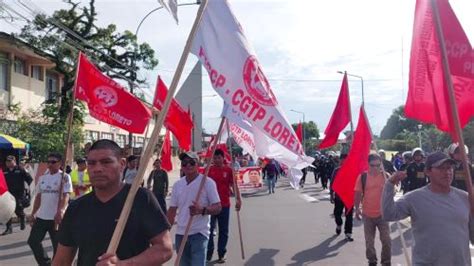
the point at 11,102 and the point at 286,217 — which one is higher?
the point at 11,102

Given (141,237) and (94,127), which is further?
(94,127)

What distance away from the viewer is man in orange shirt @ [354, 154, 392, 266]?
784cm

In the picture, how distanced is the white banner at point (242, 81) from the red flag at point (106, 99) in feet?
12.8

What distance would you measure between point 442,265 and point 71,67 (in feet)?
90.9

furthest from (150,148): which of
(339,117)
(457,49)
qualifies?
(339,117)

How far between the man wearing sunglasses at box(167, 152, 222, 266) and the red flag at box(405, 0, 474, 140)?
2428 mm

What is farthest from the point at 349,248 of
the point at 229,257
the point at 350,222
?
the point at 229,257

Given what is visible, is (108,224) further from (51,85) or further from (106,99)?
(51,85)

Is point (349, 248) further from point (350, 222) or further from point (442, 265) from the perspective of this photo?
point (442, 265)

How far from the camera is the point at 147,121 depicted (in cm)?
900

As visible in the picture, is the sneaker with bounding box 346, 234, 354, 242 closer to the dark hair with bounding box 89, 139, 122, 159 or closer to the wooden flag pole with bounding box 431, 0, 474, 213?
the wooden flag pole with bounding box 431, 0, 474, 213

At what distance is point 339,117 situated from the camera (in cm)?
925

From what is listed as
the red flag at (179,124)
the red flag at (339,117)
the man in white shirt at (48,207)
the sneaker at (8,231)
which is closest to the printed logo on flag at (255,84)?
the man in white shirt at (48,207)

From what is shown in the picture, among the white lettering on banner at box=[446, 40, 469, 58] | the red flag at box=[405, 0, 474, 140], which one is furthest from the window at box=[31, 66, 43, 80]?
the white lettering on banner at box=[446, 40, 469, 58]
